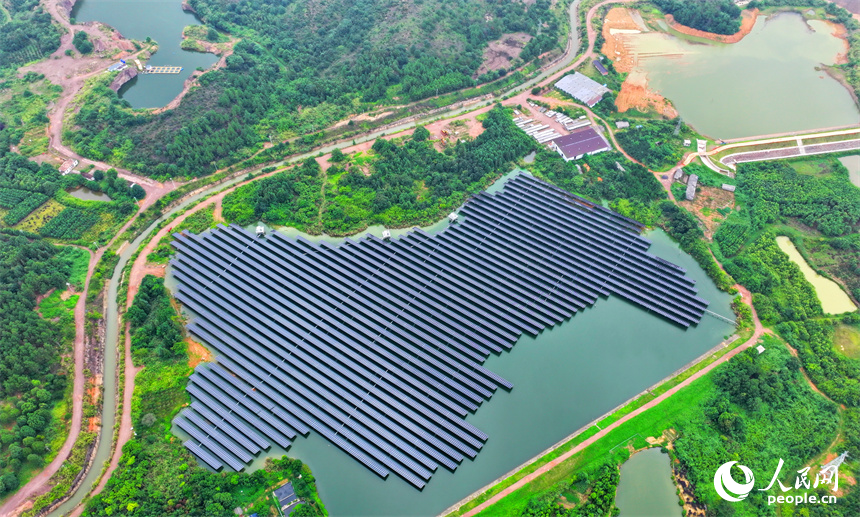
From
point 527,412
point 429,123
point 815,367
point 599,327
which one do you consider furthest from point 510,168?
point 815,367

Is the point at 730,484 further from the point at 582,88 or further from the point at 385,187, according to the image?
the point at 582,88

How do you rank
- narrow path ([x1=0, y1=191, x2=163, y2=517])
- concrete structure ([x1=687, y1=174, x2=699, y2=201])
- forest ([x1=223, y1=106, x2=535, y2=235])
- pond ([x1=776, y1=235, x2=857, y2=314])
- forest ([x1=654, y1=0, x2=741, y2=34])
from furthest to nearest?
forest ([x1=654, y1=0, x2=741, y2=34]), concrete structure ([x1=687, y1=174, x2=699, y2=201]), forest ([x1=223, y1=106, x2=535, y2=235]), pond ([x1=776, y1=235, x2=857, y2=314]), narrow path ([x1=0, y1=191, x2=163, y2=517])

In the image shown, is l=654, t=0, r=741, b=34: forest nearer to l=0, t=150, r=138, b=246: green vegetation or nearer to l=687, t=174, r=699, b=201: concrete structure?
l=687, t=174, r=699, b=201: concrete structure

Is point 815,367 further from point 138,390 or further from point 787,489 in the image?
point 138,390

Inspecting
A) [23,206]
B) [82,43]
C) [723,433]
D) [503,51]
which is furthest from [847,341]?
[82,43]

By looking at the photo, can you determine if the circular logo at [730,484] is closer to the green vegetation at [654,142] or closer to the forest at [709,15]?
the green vegetation at [654,142]

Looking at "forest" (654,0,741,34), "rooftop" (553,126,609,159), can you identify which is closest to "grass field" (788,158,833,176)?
"rooftop" (553,126,609,159)
